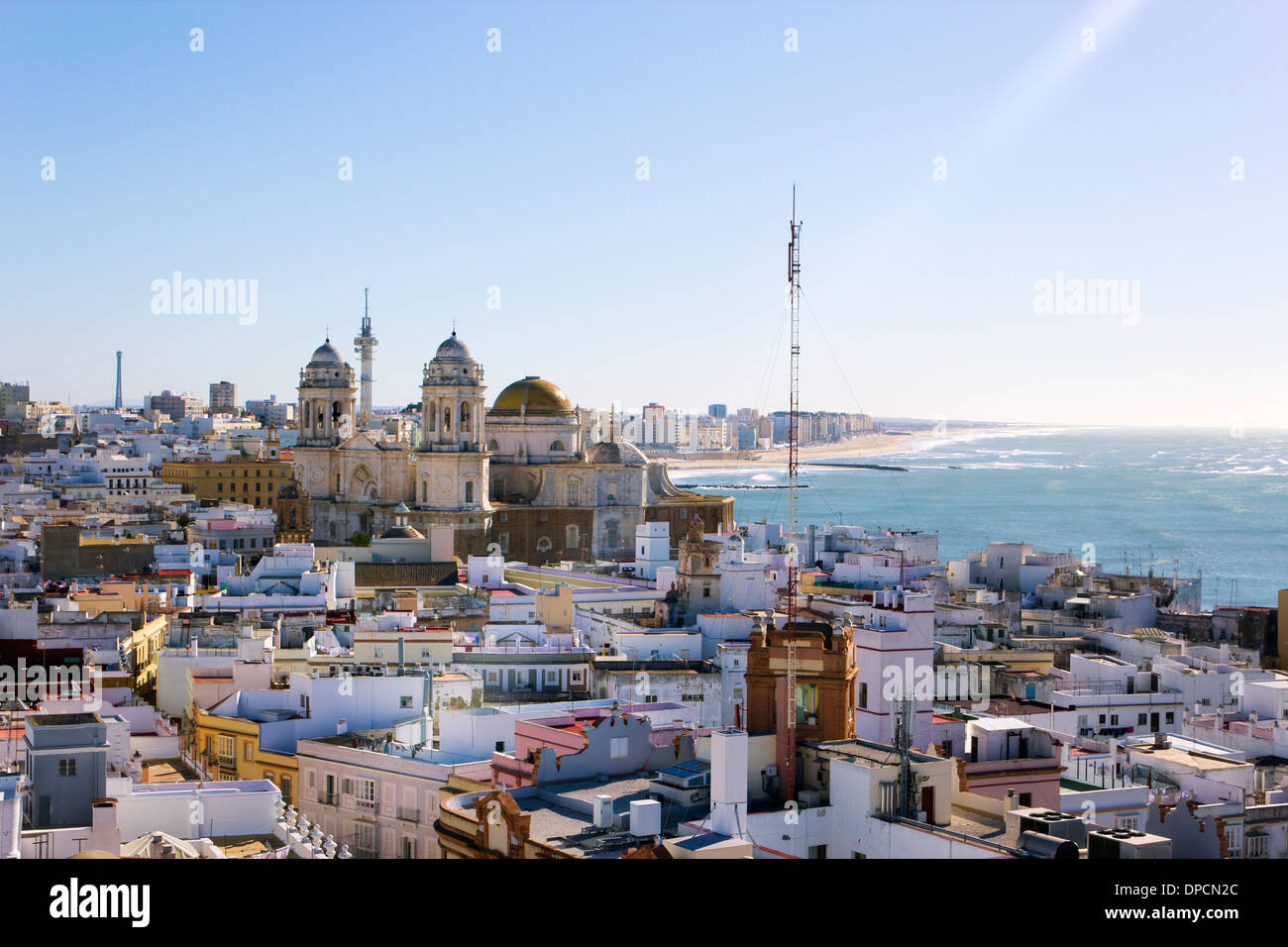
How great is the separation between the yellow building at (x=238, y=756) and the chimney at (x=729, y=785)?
4912 mm

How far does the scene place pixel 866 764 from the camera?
779 cm

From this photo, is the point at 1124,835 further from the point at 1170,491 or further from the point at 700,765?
the point at 1170,491

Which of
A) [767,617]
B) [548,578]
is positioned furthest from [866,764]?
[548,578]

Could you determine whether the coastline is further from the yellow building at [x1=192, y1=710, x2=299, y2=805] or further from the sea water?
the yellow building at [x1=192, y1=710, x2=299, y2=805]

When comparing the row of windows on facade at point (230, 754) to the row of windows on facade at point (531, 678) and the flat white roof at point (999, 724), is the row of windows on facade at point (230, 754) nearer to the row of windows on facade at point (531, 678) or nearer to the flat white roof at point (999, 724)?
the row of windows on facade at point (531, 678)

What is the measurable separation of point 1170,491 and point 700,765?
83.8 meters

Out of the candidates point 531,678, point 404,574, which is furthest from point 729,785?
point 404,574

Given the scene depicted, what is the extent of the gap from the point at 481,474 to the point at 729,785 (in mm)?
25085

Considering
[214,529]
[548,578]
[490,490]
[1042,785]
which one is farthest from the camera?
[490,490]

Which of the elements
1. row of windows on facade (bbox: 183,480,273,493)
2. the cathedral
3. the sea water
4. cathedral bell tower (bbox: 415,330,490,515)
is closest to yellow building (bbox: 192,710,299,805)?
the sea water

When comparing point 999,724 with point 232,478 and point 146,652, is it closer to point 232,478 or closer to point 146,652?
point 146,652

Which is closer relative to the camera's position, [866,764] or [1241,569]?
[866,764]
